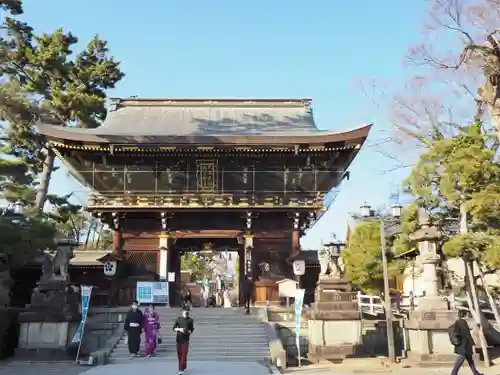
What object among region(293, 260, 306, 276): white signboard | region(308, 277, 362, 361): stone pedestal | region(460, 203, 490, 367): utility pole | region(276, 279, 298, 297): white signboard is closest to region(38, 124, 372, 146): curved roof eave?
region(293, 260, 306, 276): white signboard

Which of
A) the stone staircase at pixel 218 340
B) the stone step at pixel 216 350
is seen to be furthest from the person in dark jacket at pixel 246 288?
the stone step at pixel 216 350

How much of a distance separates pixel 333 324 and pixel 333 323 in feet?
0.11

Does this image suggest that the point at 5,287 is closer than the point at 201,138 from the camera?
Yes

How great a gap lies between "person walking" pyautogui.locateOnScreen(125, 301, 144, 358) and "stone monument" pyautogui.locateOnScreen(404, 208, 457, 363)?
7939mm

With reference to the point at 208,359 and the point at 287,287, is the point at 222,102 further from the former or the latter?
the point at 208,359

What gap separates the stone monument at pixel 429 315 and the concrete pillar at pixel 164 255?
13186 millimetres

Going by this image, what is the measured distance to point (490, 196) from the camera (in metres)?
14.4

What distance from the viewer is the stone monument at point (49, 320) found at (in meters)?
17.3

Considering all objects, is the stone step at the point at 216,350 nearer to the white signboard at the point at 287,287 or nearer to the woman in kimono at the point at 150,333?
the woman in kimono at the point at 150,333

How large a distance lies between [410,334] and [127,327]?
27.5 ft

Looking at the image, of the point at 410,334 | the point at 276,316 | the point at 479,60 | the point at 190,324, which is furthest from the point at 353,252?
the point at 190,324

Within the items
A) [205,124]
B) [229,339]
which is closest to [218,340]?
[229,339]

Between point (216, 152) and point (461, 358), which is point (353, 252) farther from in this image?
point (461, 358)

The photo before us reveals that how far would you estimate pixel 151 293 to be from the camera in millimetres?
23938
